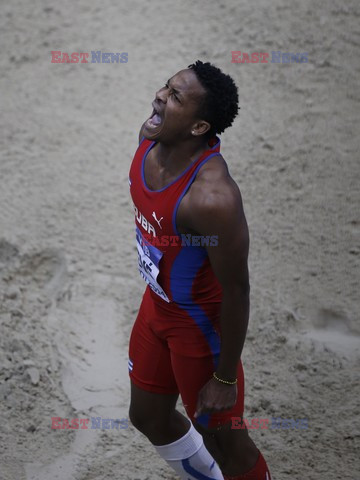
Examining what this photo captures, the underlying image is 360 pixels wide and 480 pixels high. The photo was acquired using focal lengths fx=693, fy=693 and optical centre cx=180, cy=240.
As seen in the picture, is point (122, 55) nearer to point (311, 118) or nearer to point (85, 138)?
point (85, 138)

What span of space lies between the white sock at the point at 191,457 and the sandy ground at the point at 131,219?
2.19 ft

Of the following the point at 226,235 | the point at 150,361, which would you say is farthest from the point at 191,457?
the point at 226,235

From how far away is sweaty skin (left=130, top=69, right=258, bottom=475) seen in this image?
277 centimetres

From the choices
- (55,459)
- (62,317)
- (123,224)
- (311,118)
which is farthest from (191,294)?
(311,118)

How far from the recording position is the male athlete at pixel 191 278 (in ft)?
9.29

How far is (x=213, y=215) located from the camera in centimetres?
275

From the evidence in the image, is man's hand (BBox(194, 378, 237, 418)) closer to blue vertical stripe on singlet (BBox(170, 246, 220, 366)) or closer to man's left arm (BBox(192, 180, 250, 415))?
man's left arm (BBox(192, 180, 250, 415))

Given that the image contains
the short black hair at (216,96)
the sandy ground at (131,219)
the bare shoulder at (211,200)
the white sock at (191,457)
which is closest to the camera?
the bare shoulder at (211,200)

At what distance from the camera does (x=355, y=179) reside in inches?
230

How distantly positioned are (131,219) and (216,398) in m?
3.16

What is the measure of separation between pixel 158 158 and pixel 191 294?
24.6 inches
